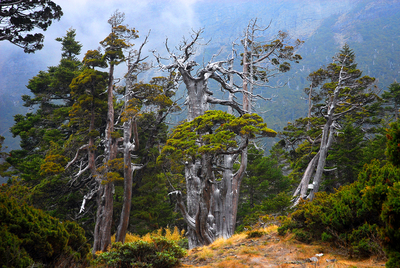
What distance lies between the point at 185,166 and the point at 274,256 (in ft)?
14.5

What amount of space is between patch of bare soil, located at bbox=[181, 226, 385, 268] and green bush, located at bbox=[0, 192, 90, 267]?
2.54 meters

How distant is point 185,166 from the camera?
29.8ft

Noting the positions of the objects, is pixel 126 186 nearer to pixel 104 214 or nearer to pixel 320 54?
pixel 104 214

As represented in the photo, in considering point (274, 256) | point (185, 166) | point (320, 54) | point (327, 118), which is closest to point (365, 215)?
point (274, 256)

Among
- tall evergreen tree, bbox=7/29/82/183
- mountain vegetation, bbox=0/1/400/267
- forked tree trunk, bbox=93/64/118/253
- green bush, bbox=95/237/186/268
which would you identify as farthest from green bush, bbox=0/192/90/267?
tall evergreen tree, bbox=7/29/82/183

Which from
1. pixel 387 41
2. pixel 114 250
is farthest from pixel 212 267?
pixel 387 41

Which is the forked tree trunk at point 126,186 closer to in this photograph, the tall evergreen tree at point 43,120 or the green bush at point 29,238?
the tall evergreen tree at point 43,120

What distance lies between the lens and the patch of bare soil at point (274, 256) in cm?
446

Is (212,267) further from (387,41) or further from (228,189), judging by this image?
(387,41)

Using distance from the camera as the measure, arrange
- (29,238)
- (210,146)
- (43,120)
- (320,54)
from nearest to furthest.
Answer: (29,238)
(210,146)
(43,120)
(320,54)

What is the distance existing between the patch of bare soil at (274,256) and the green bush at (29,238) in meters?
2.54

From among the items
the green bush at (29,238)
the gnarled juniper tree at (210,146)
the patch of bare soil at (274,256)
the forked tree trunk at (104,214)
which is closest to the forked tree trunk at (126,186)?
the forked tree trunk at (104,214)

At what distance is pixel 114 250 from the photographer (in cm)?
514

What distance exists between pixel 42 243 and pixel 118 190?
12.8 meters
